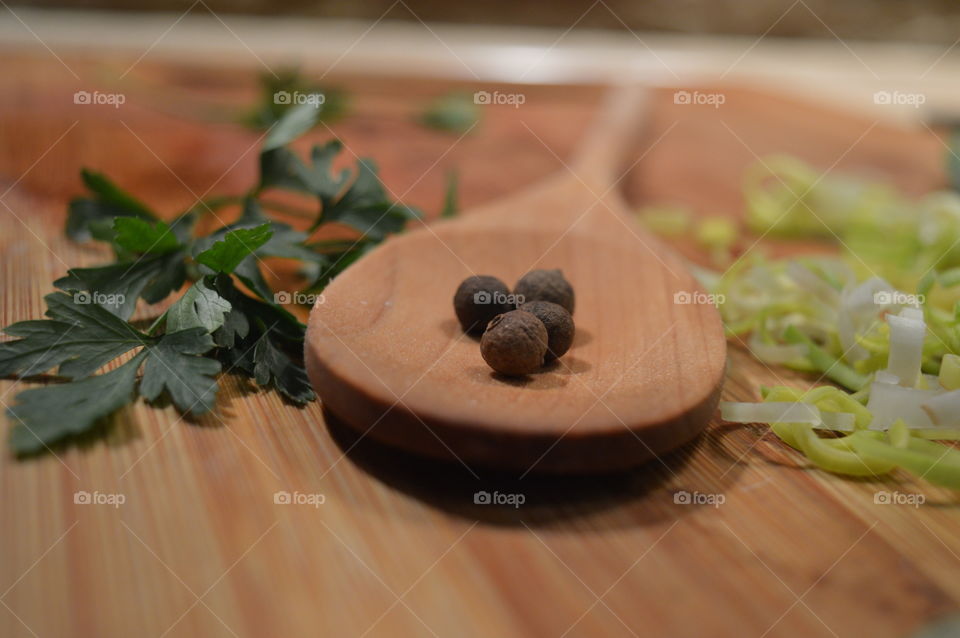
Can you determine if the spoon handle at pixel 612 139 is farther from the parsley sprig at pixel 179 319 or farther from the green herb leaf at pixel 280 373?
the green herb leaf at pixel 280 373

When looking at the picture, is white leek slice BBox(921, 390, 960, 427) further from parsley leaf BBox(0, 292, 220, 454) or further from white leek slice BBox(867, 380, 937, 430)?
parsley leaf BBox(0, 292, 220, 454)

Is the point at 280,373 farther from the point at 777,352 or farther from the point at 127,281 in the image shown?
the point at 777,352

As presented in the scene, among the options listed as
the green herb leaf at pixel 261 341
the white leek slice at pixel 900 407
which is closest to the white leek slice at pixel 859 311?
the white leek slice at pixel 900 407

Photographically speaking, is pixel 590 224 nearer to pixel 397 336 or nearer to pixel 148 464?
pixel 397 336

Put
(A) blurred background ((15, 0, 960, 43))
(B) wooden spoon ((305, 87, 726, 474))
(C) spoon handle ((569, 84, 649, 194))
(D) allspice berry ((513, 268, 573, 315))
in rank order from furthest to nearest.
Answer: (A) blurred background ((15, 0, 960, 43)) < (C) spoon handle ((569, 84, 649, 194)) < (D) allspice berry ((513, 268, 573, 315)) < (B) wooden spoon ((305, 87, 726, 474))

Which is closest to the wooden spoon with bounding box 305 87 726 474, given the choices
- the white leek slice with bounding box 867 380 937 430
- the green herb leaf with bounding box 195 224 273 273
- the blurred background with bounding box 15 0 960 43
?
the green herb leaf with bounding box 195 224 273 273

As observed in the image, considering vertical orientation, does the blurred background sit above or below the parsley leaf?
above
